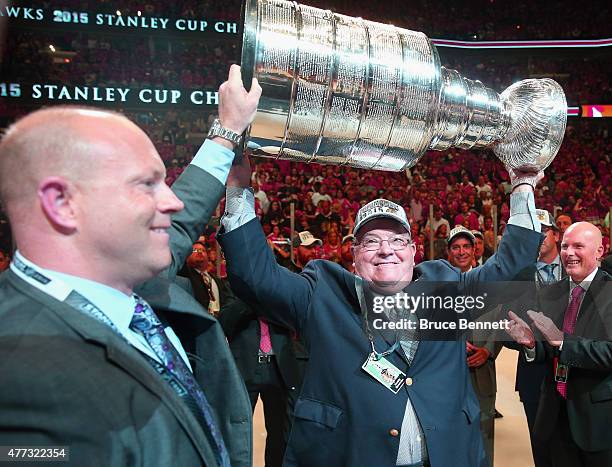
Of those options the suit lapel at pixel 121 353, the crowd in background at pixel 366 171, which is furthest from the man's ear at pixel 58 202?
the crowd in background at pixel 366 171

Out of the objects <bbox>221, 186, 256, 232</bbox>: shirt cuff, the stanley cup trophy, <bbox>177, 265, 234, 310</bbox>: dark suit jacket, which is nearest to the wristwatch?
the stanley cup trophy

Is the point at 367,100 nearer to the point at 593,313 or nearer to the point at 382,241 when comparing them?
the point at 382,241

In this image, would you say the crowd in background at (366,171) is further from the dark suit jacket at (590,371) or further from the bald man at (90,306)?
the bald man at (90,306)

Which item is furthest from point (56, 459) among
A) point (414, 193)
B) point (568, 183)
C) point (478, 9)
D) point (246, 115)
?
point (478, 9)

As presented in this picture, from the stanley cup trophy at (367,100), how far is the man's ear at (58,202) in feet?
2.47

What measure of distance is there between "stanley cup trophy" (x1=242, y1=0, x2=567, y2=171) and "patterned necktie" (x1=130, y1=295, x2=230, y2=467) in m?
0.74

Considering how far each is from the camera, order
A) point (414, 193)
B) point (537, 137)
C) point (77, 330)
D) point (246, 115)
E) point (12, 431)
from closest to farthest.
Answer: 1. point (12, 431)
2. point (77, 330)
3. point (246, 115)
4. point (537, 137)
5. point (414, 193)

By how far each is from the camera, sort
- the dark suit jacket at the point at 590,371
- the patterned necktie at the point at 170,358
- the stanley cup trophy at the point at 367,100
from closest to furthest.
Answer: the patterned necktie at the point at 170,358
the stanley cup trophy at the point at 367,100
the dark suit jacket at the point at 590,371

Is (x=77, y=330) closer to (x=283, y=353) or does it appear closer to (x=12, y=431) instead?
(x=12, y=431)

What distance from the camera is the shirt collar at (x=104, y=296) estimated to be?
917mm

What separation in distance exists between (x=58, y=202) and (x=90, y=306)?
0.57 feet

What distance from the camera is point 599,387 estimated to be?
2547 millimetres

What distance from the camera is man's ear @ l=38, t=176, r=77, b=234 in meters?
0.89

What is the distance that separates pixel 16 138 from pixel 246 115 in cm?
63
